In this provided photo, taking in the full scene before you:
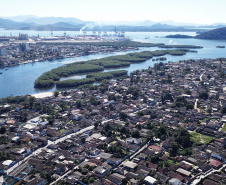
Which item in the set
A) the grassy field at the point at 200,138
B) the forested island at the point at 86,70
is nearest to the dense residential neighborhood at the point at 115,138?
the grassy field at the point at 200,138

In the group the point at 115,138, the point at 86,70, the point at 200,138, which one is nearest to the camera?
the point at 115,138

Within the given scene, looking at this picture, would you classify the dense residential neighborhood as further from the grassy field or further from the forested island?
the forested island

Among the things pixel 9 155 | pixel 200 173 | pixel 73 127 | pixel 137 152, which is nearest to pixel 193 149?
pixel 200 173

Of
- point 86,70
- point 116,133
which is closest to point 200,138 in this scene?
point 116,133

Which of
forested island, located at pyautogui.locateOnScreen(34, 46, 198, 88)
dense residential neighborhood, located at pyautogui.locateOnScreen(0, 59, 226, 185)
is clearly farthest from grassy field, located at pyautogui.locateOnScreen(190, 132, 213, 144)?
forested island, located at pyautogui.locateOnScreen(34, 46, 198, 88)

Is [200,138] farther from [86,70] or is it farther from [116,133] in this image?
[86,70]

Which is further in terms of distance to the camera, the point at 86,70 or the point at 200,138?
the point at 86,70

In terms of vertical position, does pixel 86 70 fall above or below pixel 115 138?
above
